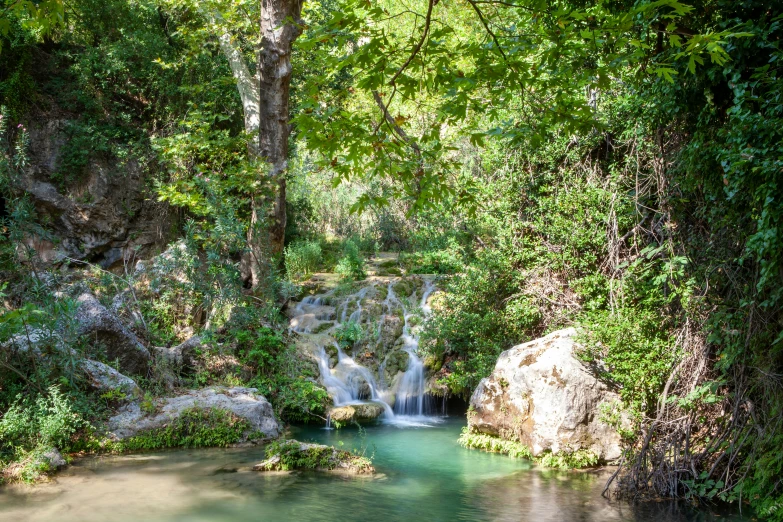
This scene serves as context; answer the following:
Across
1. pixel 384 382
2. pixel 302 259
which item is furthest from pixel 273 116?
pixel 384 382

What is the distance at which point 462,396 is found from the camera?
1109cm

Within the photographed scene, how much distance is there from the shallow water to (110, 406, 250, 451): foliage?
0.85 feet

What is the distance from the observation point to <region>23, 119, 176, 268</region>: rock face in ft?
46.4

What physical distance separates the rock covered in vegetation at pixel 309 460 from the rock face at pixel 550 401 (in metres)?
2.09

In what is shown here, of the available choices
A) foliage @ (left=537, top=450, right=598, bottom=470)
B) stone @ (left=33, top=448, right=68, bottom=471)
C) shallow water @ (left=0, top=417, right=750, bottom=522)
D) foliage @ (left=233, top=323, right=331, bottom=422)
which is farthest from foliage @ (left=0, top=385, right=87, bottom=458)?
foliage @ (left=537, top=450, right=598, bottom=470)

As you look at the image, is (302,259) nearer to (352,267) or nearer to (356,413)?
(352,267)

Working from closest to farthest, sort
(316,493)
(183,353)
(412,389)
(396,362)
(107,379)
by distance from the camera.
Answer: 1. (316,493)
2. (107,379)
3. (183,353)
4. (412,389)
5. (396,362)

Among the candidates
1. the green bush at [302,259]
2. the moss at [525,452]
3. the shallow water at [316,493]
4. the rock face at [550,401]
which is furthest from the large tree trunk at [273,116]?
the rock face at [550,401]

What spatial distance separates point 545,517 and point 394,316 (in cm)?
669

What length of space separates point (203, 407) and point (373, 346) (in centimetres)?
389

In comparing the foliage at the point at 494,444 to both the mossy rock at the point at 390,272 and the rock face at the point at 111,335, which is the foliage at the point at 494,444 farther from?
the mossy rock at the point at 390,272

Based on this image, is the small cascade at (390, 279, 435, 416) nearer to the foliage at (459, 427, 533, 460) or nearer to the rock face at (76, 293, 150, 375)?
the foliage at (459, 427, 533, 460)

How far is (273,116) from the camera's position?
1167 cm

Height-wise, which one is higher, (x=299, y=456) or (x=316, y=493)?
(x=299, y=456)
